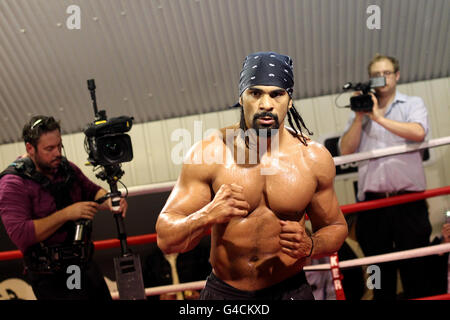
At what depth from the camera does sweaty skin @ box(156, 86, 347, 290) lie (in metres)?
1.91

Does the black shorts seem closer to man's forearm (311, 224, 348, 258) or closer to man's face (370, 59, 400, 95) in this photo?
man's forearm (311, 224, 348, 258)

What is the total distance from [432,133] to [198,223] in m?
3.07

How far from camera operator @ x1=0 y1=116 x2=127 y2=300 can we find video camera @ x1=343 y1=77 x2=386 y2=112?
1.44 m

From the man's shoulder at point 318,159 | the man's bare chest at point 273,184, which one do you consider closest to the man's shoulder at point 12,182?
the man's bare chest at point 273,184

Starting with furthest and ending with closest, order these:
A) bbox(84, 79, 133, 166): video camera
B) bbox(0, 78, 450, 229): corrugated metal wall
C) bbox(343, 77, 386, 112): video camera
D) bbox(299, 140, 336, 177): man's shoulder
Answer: bbox(0, 78, 450, 229): corrugated metal wall
bbox(343, 77, 386, 112): video camera
bbox(84, 79, 133, 166): video camera
bbox(299, 140, 336, 177): man's shoulder

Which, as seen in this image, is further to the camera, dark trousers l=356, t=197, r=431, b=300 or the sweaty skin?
dark trousers l=356, t=197, r=431, b=300

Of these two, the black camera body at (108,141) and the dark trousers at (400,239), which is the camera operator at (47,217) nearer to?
the black camera body at (108,141)

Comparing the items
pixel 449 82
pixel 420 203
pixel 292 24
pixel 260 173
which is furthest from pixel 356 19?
pixel 260 173

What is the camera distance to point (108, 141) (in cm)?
259

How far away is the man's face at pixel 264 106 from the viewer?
6.13ft

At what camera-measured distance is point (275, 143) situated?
2.03 m

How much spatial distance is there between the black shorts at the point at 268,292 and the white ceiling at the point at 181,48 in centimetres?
219

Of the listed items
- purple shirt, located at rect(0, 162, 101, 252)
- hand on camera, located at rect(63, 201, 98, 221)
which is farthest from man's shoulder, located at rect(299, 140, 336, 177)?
purple shirt, located at rect(0, 162, 101, 252)

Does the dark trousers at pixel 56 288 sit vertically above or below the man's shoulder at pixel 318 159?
below
